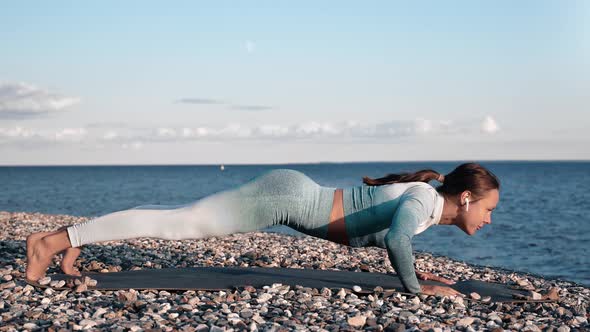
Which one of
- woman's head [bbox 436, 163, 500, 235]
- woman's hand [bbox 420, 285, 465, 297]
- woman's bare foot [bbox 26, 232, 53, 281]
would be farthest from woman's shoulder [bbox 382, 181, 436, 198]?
woman's bare foot [bbox 26, 232, 53, 281]

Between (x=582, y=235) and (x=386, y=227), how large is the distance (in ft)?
68.7

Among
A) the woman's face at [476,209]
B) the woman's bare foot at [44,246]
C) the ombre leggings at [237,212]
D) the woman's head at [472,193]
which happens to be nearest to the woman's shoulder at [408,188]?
the woman's head at [472,193]

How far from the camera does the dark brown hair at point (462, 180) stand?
5.80 meters

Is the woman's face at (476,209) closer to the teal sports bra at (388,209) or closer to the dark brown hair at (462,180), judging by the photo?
the dark brown hair at (462,180)

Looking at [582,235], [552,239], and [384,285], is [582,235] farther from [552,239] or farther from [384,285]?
[384,285]

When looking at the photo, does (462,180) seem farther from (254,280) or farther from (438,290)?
(254,280)

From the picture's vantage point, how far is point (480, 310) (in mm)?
5934

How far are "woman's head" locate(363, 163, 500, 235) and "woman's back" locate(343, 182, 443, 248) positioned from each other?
0.35ft

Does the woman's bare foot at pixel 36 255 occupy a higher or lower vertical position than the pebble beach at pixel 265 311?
higher

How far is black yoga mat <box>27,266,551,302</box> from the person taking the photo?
636 centimetres

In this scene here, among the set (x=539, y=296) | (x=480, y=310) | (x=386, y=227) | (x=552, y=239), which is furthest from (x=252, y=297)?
(x=552, y=239)

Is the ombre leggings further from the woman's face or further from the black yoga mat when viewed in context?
the woman's face

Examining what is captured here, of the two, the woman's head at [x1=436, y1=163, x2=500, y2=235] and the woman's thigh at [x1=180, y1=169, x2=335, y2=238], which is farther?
the woman's head at [x1=436, y1=163, x2=500, y2=235]

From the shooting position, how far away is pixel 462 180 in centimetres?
584
